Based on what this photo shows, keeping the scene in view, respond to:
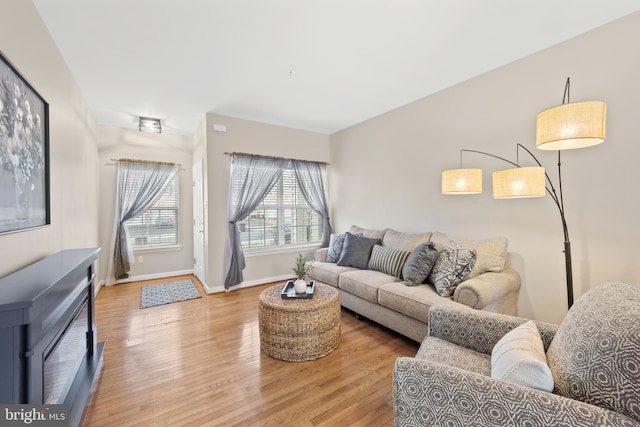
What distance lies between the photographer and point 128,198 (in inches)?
173

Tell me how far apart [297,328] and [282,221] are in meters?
2.63

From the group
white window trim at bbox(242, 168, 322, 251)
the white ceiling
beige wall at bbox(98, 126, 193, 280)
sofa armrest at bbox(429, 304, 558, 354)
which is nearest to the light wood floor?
sofa armrest at bbox(429, 304, 558, 354)

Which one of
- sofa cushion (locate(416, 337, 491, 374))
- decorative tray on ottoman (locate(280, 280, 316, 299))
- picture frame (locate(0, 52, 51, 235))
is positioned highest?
picture frame (locate(0, 52, 51, 235))

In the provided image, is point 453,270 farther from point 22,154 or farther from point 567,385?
point 22,154

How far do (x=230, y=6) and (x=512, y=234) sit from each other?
313 centimetres

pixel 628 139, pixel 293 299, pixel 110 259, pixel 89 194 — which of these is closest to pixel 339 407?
pixel 293 299

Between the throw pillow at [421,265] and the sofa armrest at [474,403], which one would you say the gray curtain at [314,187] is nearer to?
the throw pillow at [421,265]

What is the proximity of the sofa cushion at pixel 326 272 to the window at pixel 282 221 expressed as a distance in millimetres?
1152

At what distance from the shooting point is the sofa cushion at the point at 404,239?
3.15 metres

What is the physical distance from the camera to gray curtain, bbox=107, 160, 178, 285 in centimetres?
430

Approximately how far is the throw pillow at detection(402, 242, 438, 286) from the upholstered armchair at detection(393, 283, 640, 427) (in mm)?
1317

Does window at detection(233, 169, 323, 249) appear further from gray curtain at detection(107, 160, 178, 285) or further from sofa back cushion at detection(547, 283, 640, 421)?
sofa back cushion at detection(547, 283, 640, 421)

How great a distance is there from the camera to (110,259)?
168 inches

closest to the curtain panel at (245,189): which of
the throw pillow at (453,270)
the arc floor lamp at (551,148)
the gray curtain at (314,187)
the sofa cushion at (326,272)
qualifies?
the gray curtain at (314,187)
